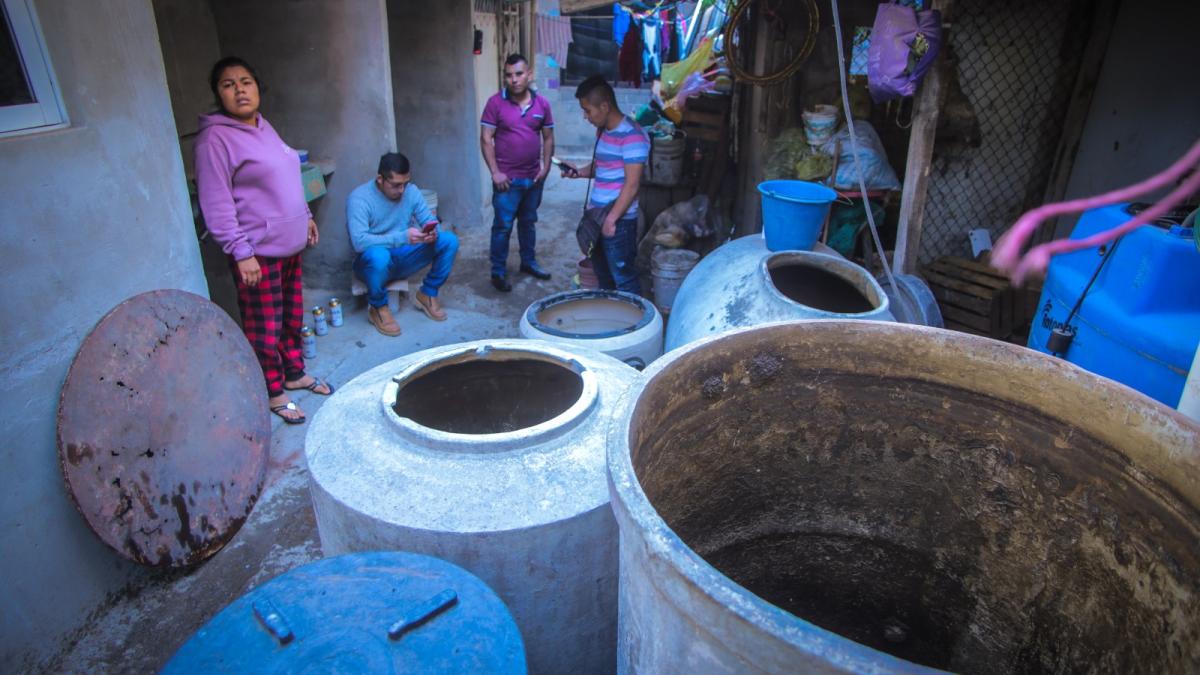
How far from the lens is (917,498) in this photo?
2357 mm

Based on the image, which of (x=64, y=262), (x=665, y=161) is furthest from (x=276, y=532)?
(x=665, y=161)

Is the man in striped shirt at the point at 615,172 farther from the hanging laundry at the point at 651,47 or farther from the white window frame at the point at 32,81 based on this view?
the hanging laundry at the point at 651,47

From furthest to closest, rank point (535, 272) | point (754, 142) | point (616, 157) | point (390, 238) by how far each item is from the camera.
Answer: point (754, 142) < point (535, 272) < point (390, 238) < point (616, 157)

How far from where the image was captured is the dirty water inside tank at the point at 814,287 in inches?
148

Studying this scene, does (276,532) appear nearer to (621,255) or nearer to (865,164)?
(621,255)

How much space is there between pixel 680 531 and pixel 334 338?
4.17m

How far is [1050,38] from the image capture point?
5.67 metres

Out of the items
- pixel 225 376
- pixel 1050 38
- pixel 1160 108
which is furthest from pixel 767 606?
pixel 1050 38

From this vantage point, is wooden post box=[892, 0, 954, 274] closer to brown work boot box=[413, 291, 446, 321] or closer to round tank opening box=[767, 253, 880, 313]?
round tank opening box=[767, 253, 880, 313]

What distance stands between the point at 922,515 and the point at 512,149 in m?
5.03

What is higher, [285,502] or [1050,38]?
[1050,38]

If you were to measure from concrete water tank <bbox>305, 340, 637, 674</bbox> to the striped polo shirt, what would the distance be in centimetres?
303

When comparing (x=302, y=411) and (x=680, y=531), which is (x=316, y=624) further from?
(x=302, y=411)

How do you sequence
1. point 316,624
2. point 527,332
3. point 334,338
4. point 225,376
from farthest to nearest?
point 334,338 < point 527,332 < point 225,376 < point 316,624
